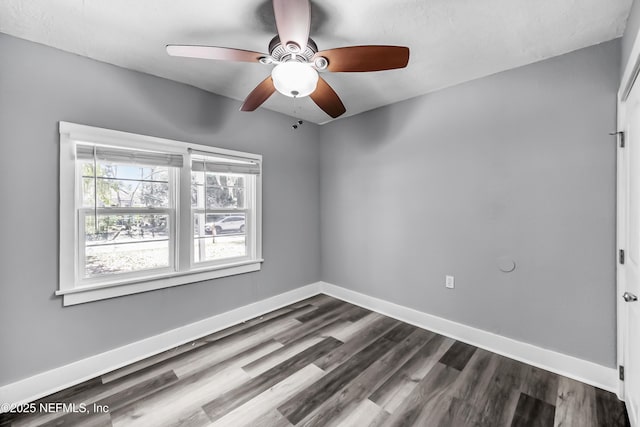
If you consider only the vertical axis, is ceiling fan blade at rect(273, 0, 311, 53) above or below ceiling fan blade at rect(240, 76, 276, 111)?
above

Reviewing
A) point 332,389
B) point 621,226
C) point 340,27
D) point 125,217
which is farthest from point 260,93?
point 621,226

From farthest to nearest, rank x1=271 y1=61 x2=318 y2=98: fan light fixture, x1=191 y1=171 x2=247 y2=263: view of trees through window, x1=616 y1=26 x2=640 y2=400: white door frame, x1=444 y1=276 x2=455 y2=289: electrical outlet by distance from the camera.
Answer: x1=191 y1=171 x2=247 y2=263: view of trees through window, x1=444 y1=276 x2=455 y2=289: electrical outlet, x1=616 y1=26 x2=640 y2=400: white door frame, x1=271 y1=61 x2=318 y2=98: fan light fixture

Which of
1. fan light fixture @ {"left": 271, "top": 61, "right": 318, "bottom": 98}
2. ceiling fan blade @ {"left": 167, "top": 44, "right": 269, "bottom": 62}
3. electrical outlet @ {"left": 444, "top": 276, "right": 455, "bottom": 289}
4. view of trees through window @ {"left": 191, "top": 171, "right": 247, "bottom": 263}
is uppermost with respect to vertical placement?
ceiling fan blade @ {"left": 167, "top": 44, "right": 269, "bottom": 62}

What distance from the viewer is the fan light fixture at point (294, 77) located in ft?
5.17

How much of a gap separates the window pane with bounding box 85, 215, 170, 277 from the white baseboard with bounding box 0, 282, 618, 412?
66cm

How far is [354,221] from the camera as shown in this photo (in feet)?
11.6

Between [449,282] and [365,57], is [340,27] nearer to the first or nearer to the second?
[365,57]

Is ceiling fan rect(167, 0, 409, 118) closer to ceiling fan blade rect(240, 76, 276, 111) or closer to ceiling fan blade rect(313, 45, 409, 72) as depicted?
ceiling fan blade rect(313, 45, 409, 72)

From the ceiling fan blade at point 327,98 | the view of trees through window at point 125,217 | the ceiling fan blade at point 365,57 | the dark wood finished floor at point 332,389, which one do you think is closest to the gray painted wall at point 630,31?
the ceiling fan blade at point 365,57

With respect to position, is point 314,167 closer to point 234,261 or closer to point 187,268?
point 234,261

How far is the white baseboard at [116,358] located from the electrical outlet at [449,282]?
201 centimetres

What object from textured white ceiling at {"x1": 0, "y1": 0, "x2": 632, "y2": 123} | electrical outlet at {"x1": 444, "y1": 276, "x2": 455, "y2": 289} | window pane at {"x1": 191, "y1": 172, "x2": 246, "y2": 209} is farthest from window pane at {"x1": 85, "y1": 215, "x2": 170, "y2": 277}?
electrical outlet at {"x1": 444, "y1": 276, "x2": 455, "y2": 289}

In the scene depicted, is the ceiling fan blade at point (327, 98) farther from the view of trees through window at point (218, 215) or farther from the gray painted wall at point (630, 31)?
the gray painted wall at point (630, 31)

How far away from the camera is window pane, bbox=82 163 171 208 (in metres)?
2.14
